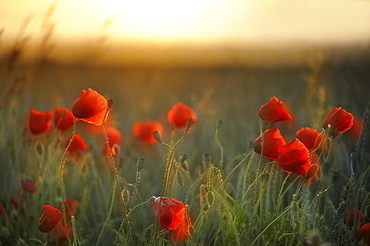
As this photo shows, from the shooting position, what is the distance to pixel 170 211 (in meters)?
1.17

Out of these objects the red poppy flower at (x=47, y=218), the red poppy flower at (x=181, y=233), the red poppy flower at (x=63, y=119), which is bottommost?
the red poppy flower at (x=181, y=233)

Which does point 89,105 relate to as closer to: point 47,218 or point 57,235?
point 47,218

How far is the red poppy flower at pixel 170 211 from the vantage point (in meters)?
1.17

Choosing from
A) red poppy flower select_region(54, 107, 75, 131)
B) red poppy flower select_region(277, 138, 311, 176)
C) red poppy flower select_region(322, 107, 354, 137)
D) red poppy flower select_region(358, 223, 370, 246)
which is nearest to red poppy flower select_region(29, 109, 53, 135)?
red poppy flower select_region(54, 107, 75, 131)

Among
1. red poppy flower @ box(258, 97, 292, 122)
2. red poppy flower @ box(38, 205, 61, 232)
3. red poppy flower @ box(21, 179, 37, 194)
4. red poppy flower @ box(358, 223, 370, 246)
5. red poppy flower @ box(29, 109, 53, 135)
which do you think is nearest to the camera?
red poppy flower @ box(358, 223, 370, 246)

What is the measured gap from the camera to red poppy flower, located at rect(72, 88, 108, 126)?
1.29 m

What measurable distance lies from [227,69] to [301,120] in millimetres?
4941

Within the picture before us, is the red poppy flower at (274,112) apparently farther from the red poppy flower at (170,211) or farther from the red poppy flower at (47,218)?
the red poppy flower at (47,218)

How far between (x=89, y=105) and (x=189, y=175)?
68cm

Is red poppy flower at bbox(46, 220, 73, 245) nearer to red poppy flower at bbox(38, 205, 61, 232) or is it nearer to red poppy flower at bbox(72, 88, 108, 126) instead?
red poppy flower at bbox(38, 205, 61, 232)

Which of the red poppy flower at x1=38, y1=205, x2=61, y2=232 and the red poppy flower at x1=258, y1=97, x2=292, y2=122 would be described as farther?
the red poppy flower at x1=258, y1=97, x2=292, y2=122

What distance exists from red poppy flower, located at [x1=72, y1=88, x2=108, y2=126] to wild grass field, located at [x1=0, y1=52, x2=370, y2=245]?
60mm

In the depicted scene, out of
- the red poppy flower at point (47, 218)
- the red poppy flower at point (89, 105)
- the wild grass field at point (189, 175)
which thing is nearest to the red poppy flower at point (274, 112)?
the wild grass field at point (189, 175)

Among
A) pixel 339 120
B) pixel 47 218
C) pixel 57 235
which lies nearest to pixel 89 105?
pixel 47 218
